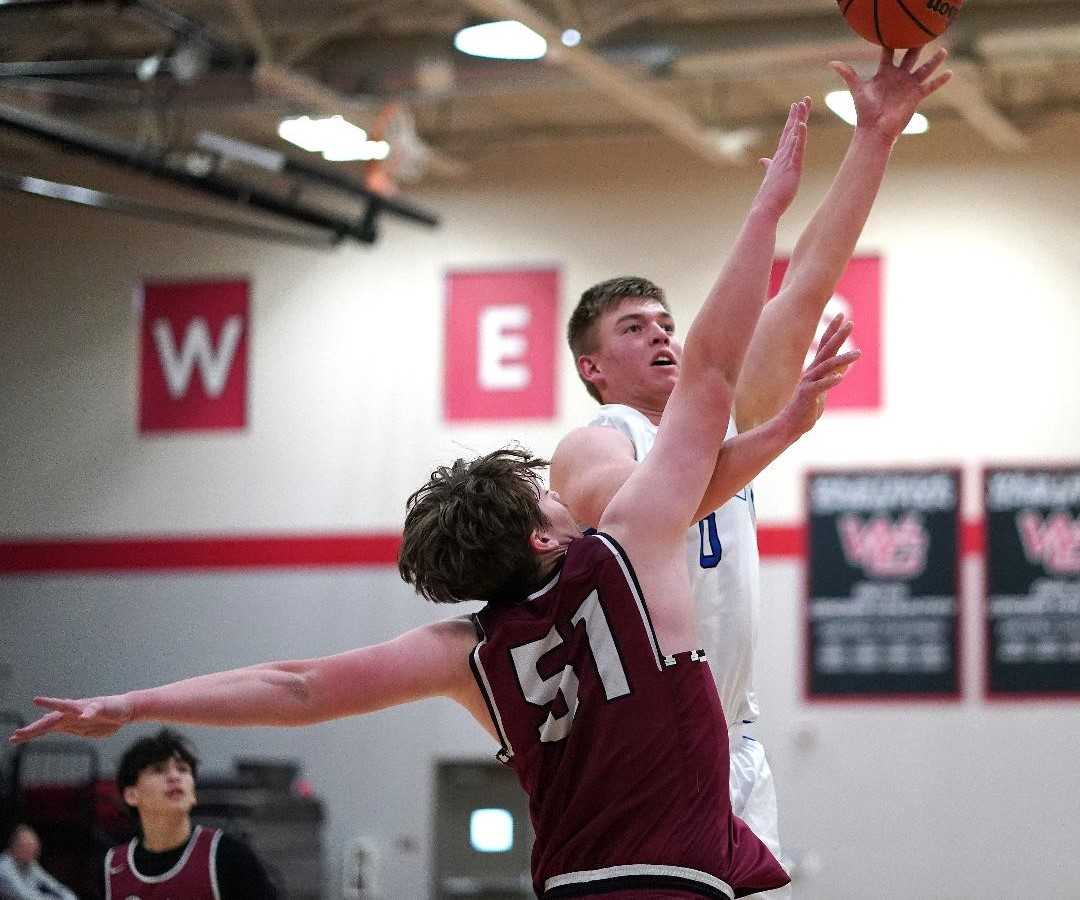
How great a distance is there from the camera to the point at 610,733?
2.72 metres

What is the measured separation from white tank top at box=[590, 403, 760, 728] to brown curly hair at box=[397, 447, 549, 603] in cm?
106

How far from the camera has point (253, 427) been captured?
1445cm

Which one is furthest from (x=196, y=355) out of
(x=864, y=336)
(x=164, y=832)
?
(x=164, y=832)

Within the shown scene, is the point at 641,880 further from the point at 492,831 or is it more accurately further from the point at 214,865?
Answer: the point at 492,831

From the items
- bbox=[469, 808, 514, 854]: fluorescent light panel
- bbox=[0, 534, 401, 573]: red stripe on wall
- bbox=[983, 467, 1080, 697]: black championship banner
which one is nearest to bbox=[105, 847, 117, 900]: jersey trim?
bbox=[469, 808, 514, 854]: fluorescent light panel

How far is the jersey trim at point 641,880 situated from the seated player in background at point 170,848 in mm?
2846

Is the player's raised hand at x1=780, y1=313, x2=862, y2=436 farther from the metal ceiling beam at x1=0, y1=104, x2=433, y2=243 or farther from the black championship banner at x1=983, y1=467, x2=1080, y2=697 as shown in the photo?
the black championship banner at x1=983, y1=467, x2=1080, y2=697

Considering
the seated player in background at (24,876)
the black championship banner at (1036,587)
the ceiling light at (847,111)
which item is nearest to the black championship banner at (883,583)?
the black championship banner at (1036,587)

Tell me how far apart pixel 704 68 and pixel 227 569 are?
5877 millimetres

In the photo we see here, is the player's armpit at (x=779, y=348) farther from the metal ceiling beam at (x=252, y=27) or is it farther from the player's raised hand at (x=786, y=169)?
the metal ceiling beam at (x=252, y=27)

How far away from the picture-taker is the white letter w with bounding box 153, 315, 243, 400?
14508 millimetres

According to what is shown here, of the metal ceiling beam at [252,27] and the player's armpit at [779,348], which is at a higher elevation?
the metal ceiling beam at [252,27]

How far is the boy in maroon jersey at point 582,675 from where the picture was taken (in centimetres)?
271

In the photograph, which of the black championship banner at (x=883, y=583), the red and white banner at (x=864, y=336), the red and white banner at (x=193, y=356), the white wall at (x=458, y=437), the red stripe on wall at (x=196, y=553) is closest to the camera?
the white wall at (x=458, y=437)
